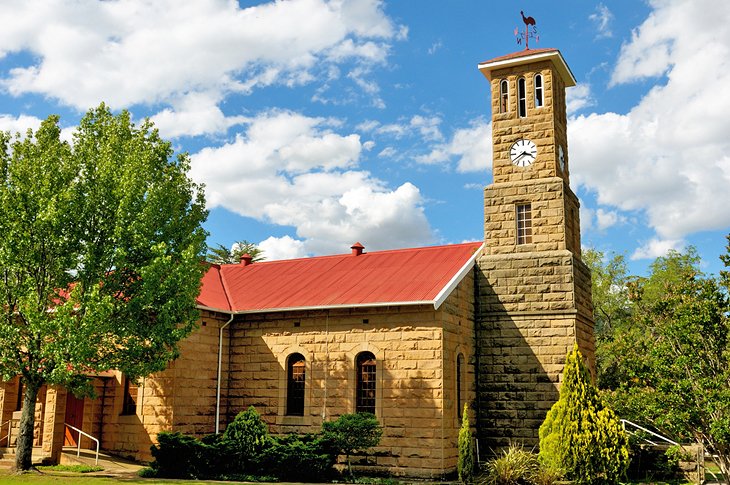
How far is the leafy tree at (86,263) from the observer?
18.5 m

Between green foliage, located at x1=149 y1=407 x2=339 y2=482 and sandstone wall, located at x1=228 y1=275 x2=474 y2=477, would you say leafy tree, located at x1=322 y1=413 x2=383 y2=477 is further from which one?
sandstone wall, located at x1=228 y1=275 x2=474 y2=477

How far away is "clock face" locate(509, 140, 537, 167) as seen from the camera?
79.6ft

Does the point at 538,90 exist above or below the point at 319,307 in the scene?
above

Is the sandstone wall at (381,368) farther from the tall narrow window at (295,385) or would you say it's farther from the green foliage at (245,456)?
the green foliage at (245,456)

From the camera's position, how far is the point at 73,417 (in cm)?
2389

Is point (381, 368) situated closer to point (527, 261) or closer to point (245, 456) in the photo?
point (245, 456)

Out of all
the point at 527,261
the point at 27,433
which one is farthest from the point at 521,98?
the point at 27,433

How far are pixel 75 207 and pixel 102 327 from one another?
332 cm

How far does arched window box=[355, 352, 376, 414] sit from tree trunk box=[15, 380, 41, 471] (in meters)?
9.15

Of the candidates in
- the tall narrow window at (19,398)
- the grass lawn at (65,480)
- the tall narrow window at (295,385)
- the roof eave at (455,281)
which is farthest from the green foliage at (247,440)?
the tall narrow window at (19,398)

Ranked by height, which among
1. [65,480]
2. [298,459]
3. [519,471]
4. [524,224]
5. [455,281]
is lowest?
[65,480]

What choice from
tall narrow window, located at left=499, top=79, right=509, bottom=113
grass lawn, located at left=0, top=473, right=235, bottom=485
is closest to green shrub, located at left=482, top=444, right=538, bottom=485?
grass lawn, located at left=0, top=473, right=235, bottom=485

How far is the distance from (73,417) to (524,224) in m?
16.4

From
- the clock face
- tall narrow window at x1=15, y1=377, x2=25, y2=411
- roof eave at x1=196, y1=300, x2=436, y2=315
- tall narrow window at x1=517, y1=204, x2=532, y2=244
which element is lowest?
tall narrow window at x1=15, y1=377, x2=25, y2=411
